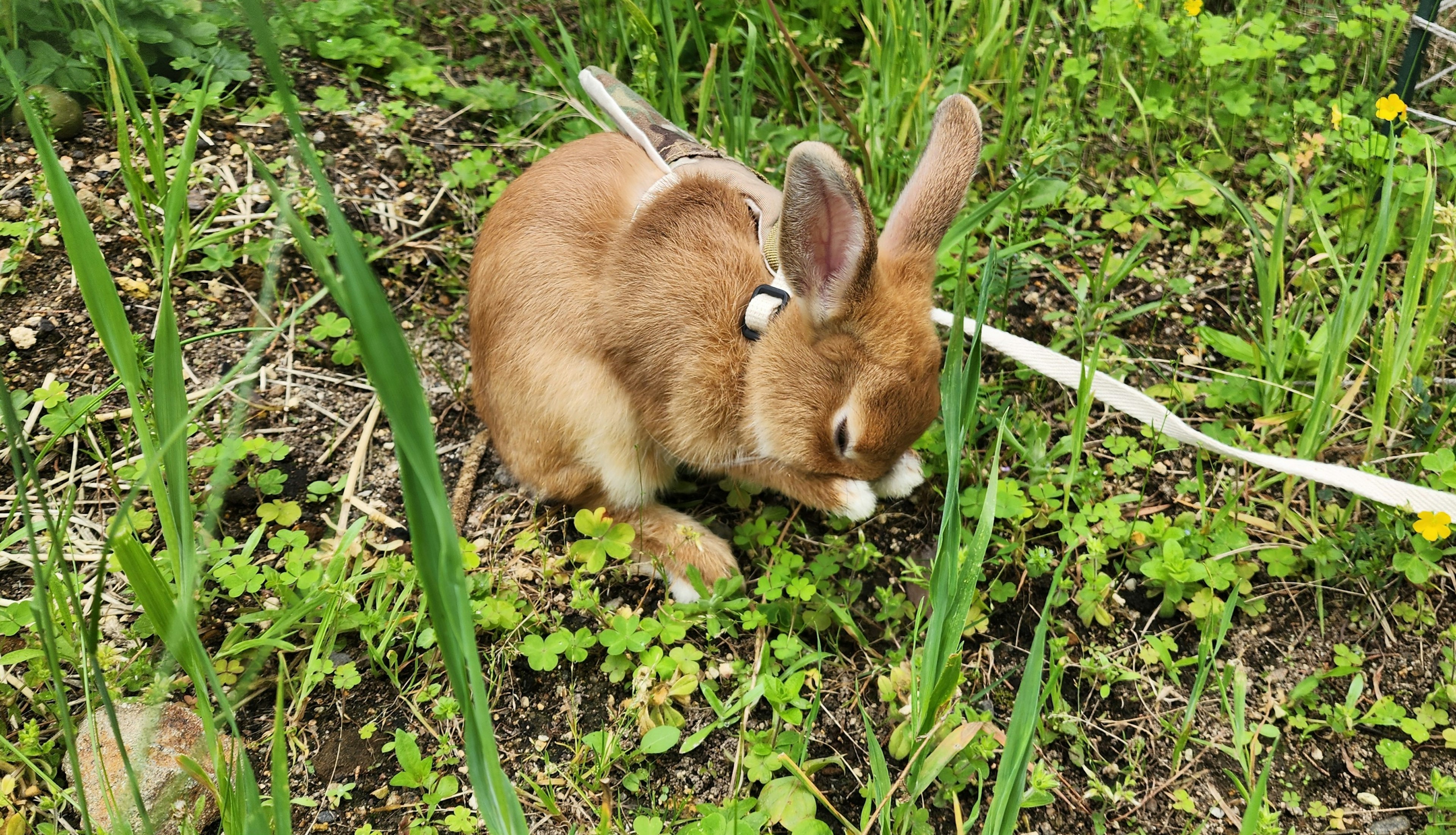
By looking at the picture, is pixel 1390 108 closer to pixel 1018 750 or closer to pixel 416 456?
pixel 1018 750

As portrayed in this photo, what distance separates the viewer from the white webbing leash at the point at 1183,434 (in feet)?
8.82

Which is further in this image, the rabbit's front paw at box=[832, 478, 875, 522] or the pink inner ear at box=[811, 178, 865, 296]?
the rabbit's front paw at box=[832, 478, 875, 522]

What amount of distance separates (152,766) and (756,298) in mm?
1860

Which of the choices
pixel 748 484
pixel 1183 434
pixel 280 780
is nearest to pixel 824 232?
pixel 748 484

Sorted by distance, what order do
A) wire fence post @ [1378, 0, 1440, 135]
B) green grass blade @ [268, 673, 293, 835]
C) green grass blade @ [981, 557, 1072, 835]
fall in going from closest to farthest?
green grass blade @ [268, 673, 293, 835], green grass blade @ [981, 557, 1072, 835], wire fence post @ [1378, 0, 1440, 135]

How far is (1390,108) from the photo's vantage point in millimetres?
3219

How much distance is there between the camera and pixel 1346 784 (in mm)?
2535

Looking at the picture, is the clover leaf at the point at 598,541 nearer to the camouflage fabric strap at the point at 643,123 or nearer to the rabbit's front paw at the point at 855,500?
the rabbit's front paw at the point at 855,500

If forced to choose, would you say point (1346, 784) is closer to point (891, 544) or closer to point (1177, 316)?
point (891, 544)

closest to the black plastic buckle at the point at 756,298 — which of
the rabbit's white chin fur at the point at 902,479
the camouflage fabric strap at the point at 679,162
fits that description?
the camouflage fabric strap at the point at 679,162

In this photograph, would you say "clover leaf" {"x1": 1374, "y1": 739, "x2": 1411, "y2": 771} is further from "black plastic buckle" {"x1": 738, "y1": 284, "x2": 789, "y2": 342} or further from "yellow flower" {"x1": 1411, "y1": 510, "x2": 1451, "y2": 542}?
"black plastic buckle" {"x1": 738, "y1": 284, "x2": 789, "y2": 342}

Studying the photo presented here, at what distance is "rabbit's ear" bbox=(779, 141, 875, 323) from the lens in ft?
7.86

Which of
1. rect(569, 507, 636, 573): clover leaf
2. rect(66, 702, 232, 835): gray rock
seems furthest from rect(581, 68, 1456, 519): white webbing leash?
rect(66, 702, 232, 835): gray rock

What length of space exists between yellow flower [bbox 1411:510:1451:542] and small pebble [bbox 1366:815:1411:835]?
2.29 feet
